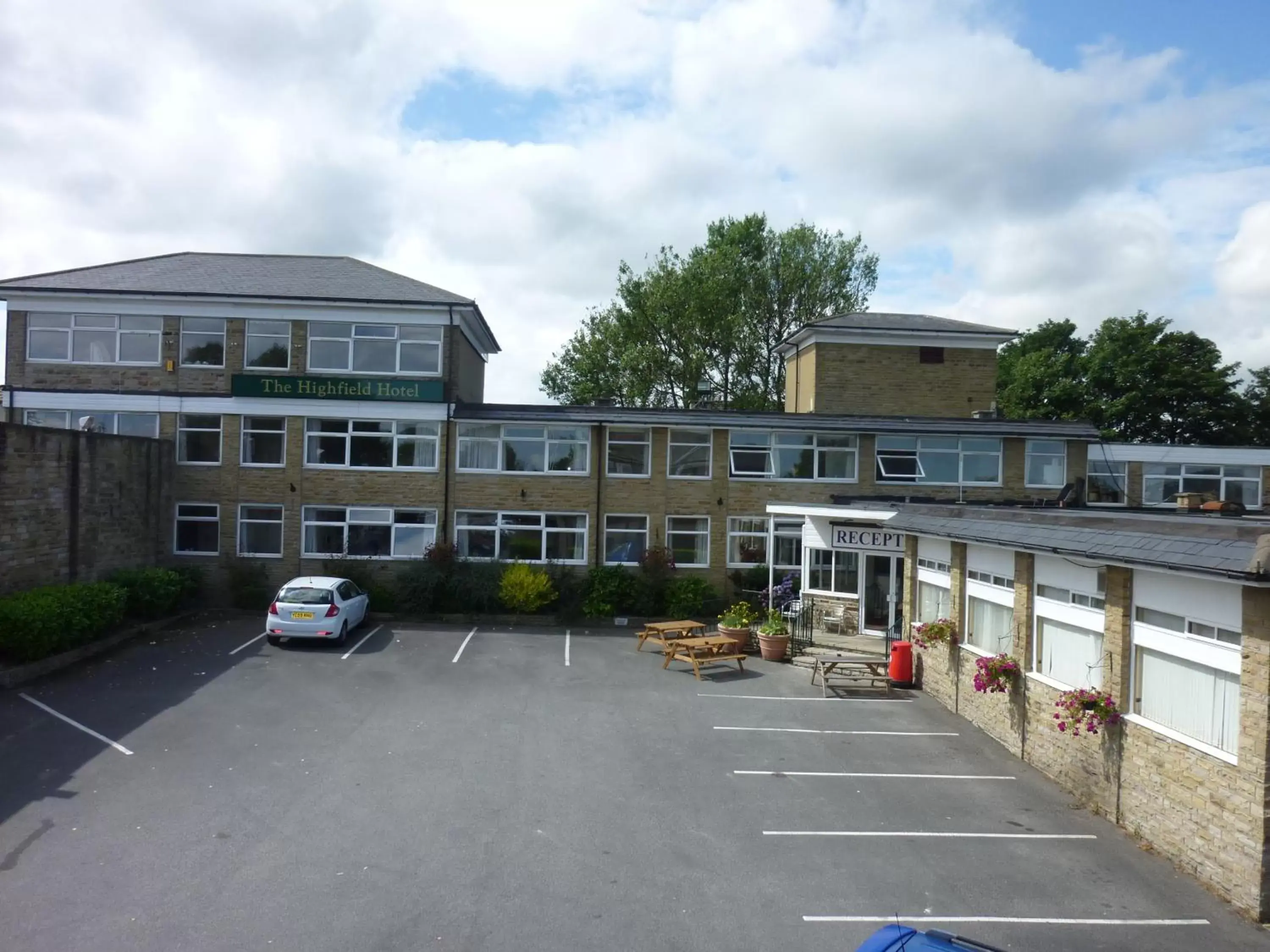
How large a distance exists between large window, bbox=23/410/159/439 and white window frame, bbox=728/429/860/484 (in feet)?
51.4

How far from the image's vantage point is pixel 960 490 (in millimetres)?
24078

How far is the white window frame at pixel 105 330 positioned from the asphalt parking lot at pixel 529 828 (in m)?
11.6

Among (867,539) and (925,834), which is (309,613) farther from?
(925,834)

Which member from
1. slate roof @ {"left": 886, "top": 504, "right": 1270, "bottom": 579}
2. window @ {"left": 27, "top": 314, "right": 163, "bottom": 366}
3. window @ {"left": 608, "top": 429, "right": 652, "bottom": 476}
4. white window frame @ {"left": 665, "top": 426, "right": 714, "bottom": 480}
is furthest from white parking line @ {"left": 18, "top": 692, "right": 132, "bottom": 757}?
white window frame @ {"left": 665, "top": 426, "right": 714, "bottom": 480}

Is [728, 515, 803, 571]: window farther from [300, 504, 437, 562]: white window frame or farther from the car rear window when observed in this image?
the car rear window

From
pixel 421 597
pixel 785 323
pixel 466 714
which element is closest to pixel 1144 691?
pixel 466 714

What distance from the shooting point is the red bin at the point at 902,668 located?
16.3 metres

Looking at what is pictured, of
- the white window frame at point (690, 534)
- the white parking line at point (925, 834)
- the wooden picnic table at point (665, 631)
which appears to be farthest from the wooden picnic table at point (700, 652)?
the white parking line at point (925, 834)

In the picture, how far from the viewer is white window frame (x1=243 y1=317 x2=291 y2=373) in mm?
23422

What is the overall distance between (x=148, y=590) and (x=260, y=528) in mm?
4234

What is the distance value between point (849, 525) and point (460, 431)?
1078 centimetres

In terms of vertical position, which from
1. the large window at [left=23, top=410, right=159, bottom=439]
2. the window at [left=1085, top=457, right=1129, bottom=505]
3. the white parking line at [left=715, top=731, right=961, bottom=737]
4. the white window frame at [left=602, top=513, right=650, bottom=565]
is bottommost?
the white parking line at [left=715, top=731, right=961, bottom=737]

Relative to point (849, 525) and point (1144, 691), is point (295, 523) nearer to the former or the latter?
point (849, 525)

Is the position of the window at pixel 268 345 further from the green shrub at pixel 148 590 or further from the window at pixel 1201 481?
the window at pixel 1201 481
